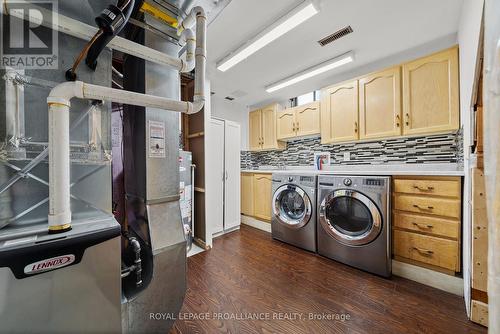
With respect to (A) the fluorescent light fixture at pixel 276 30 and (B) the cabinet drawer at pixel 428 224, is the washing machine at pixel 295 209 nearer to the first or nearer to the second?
(B) the cabinet drawer at pixel 428 224

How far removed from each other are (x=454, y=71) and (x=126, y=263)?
309 centimetres

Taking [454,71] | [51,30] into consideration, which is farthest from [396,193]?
[51,30]

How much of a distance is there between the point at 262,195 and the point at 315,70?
1867mm

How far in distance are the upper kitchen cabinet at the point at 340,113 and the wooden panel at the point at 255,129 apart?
4.10ft

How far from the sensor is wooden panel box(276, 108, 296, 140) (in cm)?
309

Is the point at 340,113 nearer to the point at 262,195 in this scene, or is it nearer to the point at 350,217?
the point at 350,217

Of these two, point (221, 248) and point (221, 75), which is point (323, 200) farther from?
point (221, 75)

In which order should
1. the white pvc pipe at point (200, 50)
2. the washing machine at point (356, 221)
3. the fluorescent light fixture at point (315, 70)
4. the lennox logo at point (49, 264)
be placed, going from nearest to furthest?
the lennox logo at point (49, 264) < the white pvc pipe at point (200, 50) < the washing machine at point (356, 221) < the fluorescent light fixture at point (315, 70)

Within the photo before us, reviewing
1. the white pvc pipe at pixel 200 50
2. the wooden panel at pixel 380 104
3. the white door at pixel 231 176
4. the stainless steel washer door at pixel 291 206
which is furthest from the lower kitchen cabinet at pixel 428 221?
the white door at pixel 231 176

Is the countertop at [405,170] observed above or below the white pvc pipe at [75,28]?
below

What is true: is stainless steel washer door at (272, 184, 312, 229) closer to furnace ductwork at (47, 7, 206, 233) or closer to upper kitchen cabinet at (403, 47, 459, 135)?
upper kitchen cabinet at (403, 47, 459, 135)

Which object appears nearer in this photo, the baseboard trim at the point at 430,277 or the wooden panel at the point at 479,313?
the wooden panel at the point at 479,313

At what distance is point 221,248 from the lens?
2307 millimetres

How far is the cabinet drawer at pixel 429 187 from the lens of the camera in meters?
1.51
